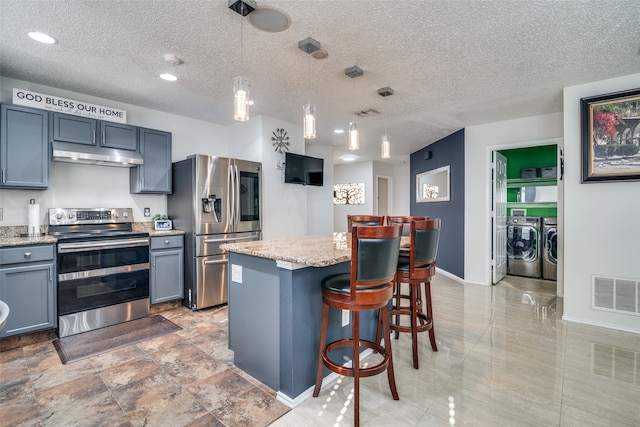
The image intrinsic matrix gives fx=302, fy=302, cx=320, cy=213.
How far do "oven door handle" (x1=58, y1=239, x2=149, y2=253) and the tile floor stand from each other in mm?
895

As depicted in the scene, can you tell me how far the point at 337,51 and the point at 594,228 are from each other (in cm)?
330

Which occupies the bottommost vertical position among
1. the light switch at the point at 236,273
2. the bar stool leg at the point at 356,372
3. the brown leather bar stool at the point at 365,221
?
the bar stool leg at the point at 356,372

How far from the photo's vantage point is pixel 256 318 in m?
2.13

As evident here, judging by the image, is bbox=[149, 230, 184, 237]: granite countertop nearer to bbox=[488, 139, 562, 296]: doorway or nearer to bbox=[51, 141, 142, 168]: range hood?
bbox=[51, 141, 142, 168]: range hood

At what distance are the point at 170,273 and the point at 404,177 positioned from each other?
7.33 m

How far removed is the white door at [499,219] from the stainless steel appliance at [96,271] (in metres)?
5.00

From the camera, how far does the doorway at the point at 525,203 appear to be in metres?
4.87

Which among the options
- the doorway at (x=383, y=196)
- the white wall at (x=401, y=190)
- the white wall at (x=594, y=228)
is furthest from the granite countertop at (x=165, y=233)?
the white wall at (x=401, y=190)

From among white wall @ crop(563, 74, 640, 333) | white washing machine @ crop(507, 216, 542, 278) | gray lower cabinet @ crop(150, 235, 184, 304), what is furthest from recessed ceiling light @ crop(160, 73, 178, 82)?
white washing machine @ crop(507, 216, 542, 278)

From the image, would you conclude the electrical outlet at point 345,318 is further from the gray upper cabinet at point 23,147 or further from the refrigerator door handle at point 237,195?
the gray upper cabinet at point 23,147

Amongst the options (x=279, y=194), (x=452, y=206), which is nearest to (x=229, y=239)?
(x=279, y=194)

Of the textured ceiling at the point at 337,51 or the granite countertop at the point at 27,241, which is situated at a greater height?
the textured ceiling at the point at 337,51

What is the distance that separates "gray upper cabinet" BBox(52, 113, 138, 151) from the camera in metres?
3.13

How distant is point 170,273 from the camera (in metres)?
3.72
